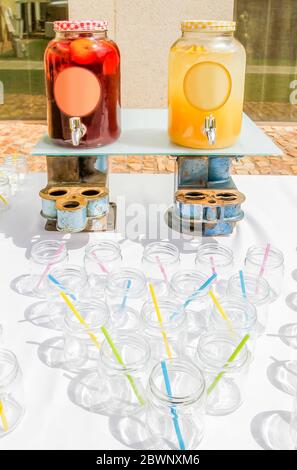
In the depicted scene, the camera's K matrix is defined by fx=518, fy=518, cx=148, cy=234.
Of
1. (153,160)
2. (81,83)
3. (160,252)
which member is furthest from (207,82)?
(153,160)

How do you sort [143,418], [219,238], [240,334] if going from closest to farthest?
[143,418] → [240,334] → [219,238]

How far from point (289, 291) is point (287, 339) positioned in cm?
16

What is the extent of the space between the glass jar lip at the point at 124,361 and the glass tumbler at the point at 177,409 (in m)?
0.03

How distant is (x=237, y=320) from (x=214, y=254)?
29 cm

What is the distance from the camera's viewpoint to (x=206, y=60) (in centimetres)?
107

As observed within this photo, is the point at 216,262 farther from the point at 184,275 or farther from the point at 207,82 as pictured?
the point at 207,82

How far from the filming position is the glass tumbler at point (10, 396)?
26.7 inches

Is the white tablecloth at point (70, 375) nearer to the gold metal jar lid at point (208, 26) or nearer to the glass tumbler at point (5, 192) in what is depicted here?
the glass tumbler at point (5, 192)

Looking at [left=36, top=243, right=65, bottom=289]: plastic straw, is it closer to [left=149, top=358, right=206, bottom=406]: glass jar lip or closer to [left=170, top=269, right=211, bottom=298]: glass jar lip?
[left=170, top=269, right=211, bottom=298]: glass jar lip

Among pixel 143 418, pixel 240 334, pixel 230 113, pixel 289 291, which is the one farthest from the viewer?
pixel 230 113

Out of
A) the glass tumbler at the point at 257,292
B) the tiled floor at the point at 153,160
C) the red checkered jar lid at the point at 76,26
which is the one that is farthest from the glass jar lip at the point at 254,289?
the tiled floor at the point at 153,160

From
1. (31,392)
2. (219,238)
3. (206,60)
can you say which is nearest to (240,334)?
(31,392)

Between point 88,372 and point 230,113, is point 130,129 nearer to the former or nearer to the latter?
point 230,113

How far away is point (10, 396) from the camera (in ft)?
2.36
